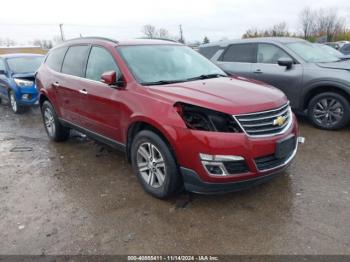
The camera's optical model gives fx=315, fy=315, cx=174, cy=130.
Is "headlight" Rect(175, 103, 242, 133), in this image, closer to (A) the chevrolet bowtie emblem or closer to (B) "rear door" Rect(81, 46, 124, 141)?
(A) the chevrolet bowtie emblem

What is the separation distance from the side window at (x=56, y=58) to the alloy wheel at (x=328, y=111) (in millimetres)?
4816

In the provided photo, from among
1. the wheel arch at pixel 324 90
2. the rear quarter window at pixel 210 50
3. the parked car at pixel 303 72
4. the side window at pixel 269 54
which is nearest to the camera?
the wheel arch at pixel 324 90

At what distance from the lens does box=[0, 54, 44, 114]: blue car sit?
28.0ft

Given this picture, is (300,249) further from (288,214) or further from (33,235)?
(33,235)

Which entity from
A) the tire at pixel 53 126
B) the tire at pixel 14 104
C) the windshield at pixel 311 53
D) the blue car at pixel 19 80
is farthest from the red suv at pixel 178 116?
the tire at pixel 14 104

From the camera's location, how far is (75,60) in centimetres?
500

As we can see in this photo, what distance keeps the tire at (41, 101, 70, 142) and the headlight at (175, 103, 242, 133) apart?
3284 mm

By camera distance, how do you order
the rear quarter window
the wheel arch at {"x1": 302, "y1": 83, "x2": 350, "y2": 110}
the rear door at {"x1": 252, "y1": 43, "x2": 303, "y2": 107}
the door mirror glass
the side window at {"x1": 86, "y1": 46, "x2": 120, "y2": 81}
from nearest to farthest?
the door mirror glass, the side window at {"x1": 86, "y1": 46, "x2": 120, "y2": 81}, the wheel arch at {"x1": 302, "y1": 83, "x2": 350, "y2": 110}, the rear door at {"x1": 252, "y1": 43, "x2": 303, "y2": 107}, the rear quarter window

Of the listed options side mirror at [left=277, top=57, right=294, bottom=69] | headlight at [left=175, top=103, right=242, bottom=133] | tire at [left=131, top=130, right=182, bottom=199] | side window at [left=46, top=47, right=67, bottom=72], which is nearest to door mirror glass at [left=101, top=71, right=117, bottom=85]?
tire at [left=131, top=130, right=182, bottom=199]

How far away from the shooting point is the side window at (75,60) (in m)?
4.77

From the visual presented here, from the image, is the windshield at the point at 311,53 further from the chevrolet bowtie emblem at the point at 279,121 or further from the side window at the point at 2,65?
the side window at the point at 2,65

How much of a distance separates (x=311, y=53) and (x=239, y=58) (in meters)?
1.57

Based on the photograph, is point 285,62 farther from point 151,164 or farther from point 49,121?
point 49,121

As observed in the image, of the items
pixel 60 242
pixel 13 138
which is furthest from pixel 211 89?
pixel 13 138
